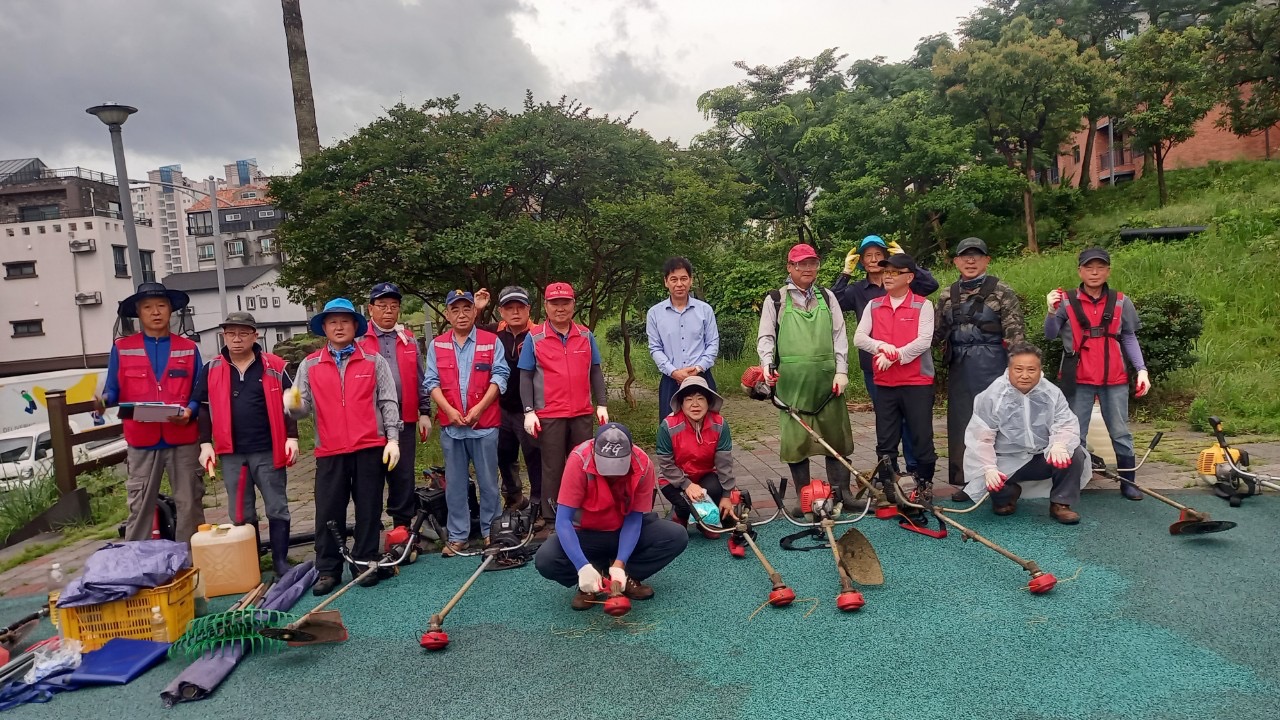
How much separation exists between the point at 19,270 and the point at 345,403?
1252 inches

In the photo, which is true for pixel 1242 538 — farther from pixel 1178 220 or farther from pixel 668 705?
pixel 1178 220

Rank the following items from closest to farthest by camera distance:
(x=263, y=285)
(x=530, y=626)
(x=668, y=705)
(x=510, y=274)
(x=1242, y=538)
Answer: (x=668, y=705) < (x=530, y=626) < (x=1242, y=538) < (x=510, y=274) < (x=263, y=285)

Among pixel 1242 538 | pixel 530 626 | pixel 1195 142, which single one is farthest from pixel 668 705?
pixel 1195 142

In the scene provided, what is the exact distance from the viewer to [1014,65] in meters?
17.8

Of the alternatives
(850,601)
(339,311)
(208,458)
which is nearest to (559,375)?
(339,311)

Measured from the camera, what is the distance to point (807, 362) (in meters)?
5.01

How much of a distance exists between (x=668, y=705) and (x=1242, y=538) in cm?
342

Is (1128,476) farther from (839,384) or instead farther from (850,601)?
(850,601)

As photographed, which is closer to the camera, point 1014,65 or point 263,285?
point 1014,65

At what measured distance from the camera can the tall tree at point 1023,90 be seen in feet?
58.1

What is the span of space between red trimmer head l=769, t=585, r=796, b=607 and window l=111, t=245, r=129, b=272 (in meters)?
32.0

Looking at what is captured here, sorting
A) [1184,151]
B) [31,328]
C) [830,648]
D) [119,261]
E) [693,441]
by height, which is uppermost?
[1184,151]

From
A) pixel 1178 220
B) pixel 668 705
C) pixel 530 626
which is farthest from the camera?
pixel 1178 220

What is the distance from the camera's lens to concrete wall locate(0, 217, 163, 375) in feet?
90.3
